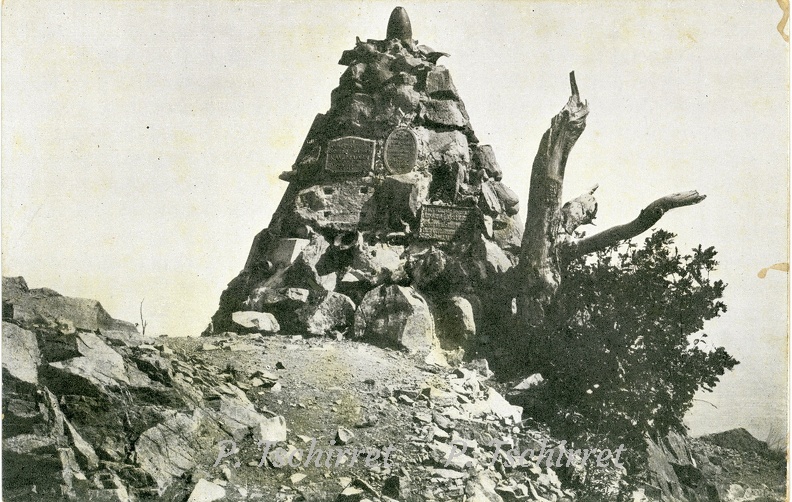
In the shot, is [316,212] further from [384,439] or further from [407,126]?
[384,439]

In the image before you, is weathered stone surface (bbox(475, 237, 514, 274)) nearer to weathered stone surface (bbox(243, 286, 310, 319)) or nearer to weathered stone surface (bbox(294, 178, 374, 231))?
weathered stone surface (bbox(294, 178, 374, 231))

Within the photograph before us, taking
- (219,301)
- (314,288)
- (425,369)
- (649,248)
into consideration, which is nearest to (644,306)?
(649,248)

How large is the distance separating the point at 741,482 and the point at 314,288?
7.02 metres

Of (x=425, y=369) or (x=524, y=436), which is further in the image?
(x=425, y=369)

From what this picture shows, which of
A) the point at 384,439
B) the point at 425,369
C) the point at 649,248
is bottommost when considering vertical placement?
the point at 384,439

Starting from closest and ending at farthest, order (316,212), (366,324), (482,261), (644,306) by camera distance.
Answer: (644,306), (366,324), (482,261), (316,212)

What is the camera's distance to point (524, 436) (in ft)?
26.8

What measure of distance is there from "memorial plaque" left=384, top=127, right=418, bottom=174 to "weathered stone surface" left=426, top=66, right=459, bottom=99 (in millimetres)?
1057

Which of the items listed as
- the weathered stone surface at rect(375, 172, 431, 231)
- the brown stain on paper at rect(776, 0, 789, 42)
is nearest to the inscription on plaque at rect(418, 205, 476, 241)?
the weathered stone surface at rect(375, 172, 431, 231)

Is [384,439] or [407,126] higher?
[407,126]

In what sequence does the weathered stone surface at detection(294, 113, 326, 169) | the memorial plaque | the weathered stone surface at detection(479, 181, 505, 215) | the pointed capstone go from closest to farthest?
the weathered stone surface at detection(479, 181, 505, 215) < the memorial plaque < the weathered stone surface at detection(294, 113, 326, 169) < the pointed capstone

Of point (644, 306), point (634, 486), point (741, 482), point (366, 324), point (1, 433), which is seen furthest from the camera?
point (366, 324)

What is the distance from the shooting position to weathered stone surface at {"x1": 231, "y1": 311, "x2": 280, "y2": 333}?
984 cm

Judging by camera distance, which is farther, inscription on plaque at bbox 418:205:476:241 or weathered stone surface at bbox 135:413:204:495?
inscription on plaque at bbox 418:205:476:241
